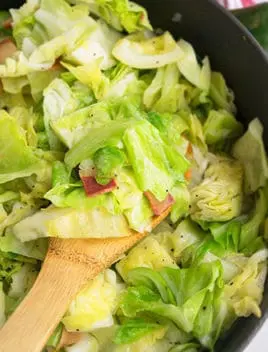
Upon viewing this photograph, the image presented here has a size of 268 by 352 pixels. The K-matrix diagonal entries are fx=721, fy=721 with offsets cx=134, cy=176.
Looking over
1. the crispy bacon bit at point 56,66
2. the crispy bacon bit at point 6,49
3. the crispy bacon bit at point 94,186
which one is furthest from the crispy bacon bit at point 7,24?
the crispy bacon bit at point 94,186

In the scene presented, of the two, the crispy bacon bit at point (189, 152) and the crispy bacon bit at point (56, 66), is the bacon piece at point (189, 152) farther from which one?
the crispy bacon bit at point (56, 66)

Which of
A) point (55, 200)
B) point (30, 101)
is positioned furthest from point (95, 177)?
point (30, 101)

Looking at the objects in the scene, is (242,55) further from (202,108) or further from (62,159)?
(62,159)

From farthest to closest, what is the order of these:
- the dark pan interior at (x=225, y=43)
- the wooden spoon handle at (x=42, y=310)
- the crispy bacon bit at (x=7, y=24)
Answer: the crispy bacon bit at (x=7, y=24) < the dark pan interior at (x=225, y=43) < the wooden spoon handle at (x=42, y=310)

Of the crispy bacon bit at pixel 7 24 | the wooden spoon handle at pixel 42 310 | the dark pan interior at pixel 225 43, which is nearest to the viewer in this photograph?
the wooden spoon handle at pixel 42 310

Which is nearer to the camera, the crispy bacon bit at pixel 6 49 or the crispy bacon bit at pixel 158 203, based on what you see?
the crispy bacon bit at pixel 158 203

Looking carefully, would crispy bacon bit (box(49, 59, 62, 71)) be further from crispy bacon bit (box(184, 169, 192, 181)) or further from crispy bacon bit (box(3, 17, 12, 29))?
crispy bacon bit (box(184, 169, 192, 181))
